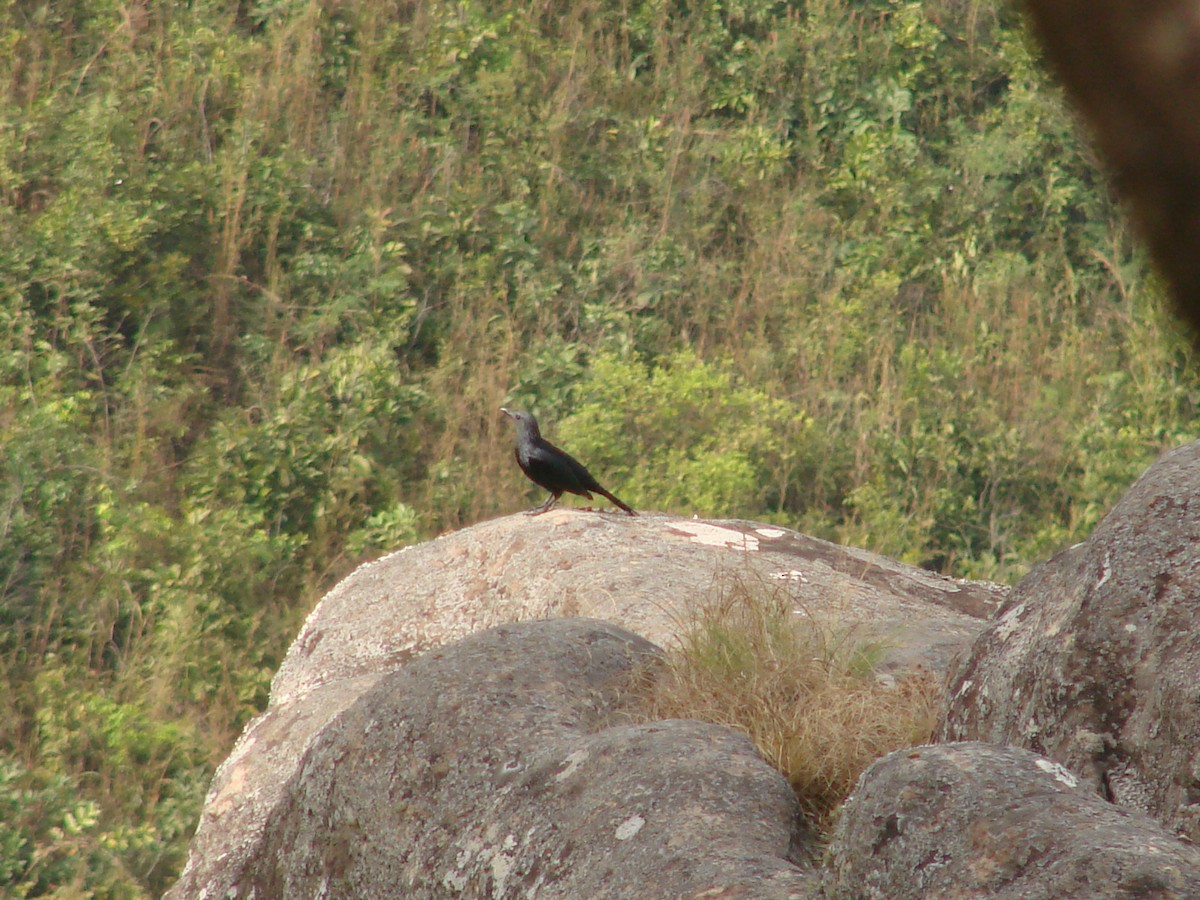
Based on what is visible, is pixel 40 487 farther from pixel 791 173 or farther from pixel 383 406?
pixel 791 173

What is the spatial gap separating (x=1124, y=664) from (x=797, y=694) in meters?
1.02

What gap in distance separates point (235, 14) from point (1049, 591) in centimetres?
982

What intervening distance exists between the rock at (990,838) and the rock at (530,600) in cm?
156

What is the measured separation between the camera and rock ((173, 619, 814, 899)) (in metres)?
2.75

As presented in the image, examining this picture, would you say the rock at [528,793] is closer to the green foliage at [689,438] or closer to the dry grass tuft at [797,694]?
the dry grass tuft at [797,694]

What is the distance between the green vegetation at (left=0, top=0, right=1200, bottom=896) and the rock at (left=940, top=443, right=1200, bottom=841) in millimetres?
4906

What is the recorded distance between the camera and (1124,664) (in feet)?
8.88

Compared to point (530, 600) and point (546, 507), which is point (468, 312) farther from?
point (530, 600)

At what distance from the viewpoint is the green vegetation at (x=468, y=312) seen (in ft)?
25.8

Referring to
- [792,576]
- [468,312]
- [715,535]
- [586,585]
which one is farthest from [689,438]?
[586,585]

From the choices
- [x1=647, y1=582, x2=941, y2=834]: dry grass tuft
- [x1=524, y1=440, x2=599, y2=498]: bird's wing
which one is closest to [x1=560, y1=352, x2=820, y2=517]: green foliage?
[x1=524, y1=440, x2=599, y2=498]: bird's wing

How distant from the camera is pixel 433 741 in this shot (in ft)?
11.1

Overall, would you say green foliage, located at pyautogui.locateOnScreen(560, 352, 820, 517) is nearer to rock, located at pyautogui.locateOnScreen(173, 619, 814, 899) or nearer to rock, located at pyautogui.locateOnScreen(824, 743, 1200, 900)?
rock, located at pyautogui.locateOnScreen(173, 619, 814, 899)

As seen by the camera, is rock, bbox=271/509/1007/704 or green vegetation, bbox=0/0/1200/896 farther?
green vegetation, bbox=0/0/1200/896
